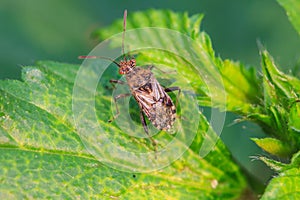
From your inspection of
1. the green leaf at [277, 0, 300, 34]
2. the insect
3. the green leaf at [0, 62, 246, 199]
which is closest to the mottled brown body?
the insect

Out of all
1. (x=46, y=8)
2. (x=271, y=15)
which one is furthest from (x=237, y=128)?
(x=46, y=8)

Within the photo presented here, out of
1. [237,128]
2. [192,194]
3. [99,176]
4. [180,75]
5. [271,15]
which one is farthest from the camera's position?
[271,15]

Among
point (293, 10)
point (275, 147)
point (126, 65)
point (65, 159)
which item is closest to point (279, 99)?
point (275, 147)

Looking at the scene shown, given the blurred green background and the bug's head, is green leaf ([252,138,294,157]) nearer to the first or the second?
the bug's head

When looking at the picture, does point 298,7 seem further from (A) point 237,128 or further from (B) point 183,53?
(A) point 237,128

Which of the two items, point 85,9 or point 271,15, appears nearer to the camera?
point 271,15

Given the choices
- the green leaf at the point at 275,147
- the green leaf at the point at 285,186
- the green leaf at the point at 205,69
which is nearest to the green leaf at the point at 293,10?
the green leaf at the point at 205,69
